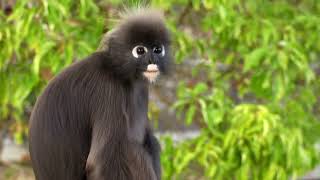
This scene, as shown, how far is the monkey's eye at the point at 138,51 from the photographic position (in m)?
2.89

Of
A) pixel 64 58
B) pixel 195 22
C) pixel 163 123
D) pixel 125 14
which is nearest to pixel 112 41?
pixel 125 14

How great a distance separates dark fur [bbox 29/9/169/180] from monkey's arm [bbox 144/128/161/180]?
0.81ft

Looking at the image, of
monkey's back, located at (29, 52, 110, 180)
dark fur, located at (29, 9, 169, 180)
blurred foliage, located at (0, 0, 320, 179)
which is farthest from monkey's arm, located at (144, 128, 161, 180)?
blurred foliage, located at (0, 0, 320, 179)

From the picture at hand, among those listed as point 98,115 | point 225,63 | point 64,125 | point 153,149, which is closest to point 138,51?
point 98,115

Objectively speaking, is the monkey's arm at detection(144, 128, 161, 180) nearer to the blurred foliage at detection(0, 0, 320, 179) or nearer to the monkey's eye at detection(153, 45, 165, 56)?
the monkey's eye at detection(153, 45, 165, 56)

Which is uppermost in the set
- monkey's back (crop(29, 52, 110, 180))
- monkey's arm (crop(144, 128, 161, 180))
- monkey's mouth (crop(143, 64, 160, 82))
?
monkey's mouth (crop(143, 64, 160, 82))

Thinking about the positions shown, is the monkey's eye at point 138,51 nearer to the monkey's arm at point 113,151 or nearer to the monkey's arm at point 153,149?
the monkey's arm at point 113,151

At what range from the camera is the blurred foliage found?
375 centimetres

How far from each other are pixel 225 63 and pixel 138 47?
5.43 feet

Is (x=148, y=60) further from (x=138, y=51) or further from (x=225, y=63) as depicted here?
(x=225, y=63)

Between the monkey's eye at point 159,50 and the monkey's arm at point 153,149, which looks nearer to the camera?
the monkey's eye at point 159,50

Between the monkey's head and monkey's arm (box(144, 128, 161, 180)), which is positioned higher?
the monkey's head

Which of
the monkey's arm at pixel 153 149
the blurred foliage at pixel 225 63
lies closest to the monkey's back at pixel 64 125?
the monkey's arm at pixel 153 149

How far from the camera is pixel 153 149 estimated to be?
10.7 feet
